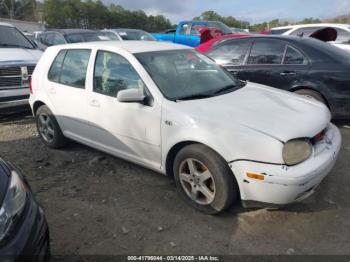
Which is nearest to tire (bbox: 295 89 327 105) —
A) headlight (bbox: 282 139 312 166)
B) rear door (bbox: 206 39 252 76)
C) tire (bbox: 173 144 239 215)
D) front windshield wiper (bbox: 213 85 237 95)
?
rear door (bbox: 206 39 252 76)

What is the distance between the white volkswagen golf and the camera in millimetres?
2957

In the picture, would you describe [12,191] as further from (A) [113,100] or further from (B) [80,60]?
(B) [80,60]

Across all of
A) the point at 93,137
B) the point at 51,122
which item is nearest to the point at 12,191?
→ the point at 93,137

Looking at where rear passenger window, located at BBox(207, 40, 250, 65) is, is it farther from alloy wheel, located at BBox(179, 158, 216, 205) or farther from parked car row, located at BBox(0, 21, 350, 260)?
alloy wheel, located at BBox(179, 158, 216, 205)

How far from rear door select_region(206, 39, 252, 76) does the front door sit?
293cm

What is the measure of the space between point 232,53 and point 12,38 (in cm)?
467

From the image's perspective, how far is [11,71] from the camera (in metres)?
6.46

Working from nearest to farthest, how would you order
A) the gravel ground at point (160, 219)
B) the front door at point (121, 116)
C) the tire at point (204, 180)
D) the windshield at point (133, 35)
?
the gravel ground at point (160, 219)
the tire at point (204, 180)
the front door at point (121, 116)
the windshield at point (133, 35)

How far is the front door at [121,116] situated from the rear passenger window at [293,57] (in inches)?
123

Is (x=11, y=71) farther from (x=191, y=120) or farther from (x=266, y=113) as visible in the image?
(x=266, y=113)

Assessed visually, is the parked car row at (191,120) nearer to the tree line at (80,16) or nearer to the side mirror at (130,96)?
the side mirror at (130,96)

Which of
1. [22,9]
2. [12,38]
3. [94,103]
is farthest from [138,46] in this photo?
[22,9]

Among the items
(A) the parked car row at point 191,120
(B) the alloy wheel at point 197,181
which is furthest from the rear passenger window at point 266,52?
(B) the alloy wheel at point 197,181

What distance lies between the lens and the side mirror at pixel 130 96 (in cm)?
351
